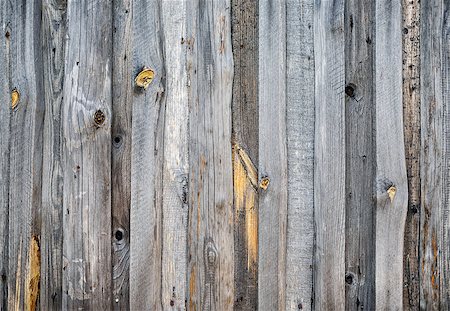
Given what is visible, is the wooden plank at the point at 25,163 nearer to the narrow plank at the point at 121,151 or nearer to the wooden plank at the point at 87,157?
the wooden plank at the point at 87,157

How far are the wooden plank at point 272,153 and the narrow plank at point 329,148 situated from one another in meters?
0.13

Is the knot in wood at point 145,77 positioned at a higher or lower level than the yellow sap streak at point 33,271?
higher

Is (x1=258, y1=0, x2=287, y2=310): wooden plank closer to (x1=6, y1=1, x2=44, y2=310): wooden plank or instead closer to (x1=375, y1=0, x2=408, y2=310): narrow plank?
(x1=375, y1=0, x2=408, y2=310): narrow plank

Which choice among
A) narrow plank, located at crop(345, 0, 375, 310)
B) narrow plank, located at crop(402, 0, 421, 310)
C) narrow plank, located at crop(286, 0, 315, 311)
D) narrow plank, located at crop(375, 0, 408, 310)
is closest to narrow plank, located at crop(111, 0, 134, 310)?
narrow plank, located at crop(286, 0, 315, 311)

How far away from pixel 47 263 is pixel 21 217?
217 millimetres

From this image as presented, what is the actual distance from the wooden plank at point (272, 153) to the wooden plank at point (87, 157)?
0.61 meters

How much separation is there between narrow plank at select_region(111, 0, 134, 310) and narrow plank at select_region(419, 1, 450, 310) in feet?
3.87

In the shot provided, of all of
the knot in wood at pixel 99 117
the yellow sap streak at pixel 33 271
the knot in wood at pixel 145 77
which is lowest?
the yellow sap streak at pixel 33 271

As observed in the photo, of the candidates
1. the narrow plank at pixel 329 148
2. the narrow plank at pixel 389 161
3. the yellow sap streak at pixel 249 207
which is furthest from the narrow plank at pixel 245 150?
the narrow plank at pixel 389 161

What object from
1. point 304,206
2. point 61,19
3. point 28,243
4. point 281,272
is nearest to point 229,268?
point 281,272

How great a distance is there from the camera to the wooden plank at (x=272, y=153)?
217 centimetres

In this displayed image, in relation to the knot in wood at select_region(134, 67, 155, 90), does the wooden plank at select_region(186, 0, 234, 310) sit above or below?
below

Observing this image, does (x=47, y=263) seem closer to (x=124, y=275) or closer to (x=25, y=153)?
(x=124, y=275)

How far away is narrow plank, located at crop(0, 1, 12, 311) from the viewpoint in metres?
2.25
